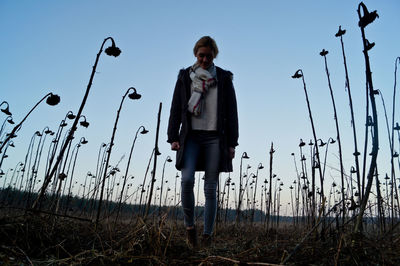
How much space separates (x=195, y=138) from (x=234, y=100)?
1.72 ft

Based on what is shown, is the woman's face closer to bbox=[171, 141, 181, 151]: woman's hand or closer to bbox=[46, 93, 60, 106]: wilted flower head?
bbox=[171, 141, 181, 151]: woman's hand

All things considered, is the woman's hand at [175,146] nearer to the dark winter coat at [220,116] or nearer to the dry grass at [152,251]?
the dark winter coat at [220,116]

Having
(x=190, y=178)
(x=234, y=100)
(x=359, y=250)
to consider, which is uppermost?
(x=234, y=100)

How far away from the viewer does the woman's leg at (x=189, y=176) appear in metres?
2.09

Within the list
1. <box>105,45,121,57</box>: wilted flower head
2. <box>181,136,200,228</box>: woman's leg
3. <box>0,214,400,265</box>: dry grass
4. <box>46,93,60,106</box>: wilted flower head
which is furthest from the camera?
<box>181,136,200,228</box>: woman's leg

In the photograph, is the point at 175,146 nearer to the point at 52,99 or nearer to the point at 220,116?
the point at 220,116

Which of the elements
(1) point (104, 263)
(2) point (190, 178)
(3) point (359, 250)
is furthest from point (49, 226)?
(3) point (359, 250)

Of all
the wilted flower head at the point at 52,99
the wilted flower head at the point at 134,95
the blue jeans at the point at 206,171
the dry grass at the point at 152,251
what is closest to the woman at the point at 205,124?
the blue jeans at the point at 206,171

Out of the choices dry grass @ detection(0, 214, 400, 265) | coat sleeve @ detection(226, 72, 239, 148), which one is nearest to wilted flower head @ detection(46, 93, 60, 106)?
dry grass @ detection(0, 214, 400, 265)

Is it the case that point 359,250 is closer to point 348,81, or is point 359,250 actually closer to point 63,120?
point 348,81

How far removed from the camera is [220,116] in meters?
2.28

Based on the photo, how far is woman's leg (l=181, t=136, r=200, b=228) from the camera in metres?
2.09

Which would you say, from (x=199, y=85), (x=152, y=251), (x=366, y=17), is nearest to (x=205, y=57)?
(x=199, y=85)

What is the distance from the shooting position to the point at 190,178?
214cm
